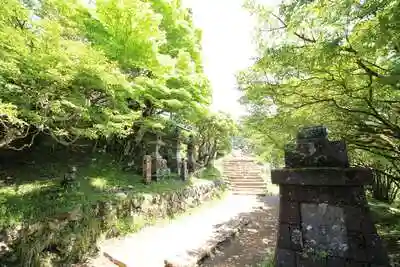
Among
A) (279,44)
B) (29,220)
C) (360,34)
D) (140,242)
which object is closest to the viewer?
(360,34)

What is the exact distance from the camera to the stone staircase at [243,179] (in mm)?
18089

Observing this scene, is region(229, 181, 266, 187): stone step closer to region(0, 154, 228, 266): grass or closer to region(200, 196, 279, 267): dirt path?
region(200, 196, 279, 267): dirt path

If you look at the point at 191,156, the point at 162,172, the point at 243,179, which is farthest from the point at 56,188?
the point at 243,179

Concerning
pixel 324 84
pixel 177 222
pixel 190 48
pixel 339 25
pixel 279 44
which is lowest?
pixel 177 222

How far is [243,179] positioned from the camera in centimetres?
2042

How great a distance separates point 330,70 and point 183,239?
6.27 metres

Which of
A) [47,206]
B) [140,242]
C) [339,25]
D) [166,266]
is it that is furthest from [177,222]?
[339,25]

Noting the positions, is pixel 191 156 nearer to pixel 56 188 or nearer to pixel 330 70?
pixel 56 188

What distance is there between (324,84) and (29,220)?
694cm

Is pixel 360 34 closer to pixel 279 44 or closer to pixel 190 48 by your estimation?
pixel 279 44

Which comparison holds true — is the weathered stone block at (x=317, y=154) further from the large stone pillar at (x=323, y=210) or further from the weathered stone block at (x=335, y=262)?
the weathered stone block at (x=335, y=262)

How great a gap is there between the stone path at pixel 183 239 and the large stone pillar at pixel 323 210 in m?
2.92

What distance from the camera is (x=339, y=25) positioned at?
2986mm

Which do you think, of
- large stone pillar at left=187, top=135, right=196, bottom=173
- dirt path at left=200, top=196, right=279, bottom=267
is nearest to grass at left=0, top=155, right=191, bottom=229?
dirt path at left=200, top=196, right=279, bottom=267
